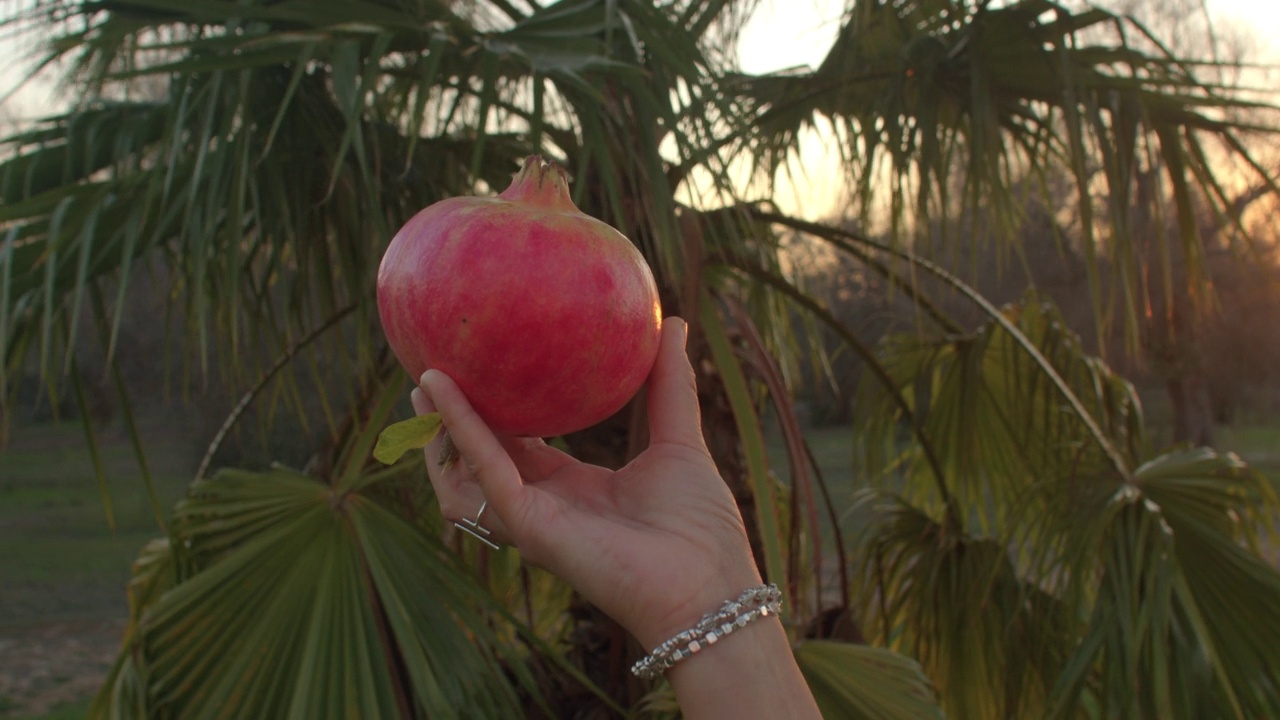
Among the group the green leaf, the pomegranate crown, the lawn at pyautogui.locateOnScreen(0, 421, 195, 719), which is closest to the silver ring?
the green leaf

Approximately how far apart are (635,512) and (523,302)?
11.3 inches

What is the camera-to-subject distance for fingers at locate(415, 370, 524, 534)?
761 mm

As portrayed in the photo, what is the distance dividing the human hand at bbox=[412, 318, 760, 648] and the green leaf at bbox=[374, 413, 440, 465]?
0.02 metres

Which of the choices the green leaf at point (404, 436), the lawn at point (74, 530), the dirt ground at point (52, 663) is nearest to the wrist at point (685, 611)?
the green leaf at point (404, 436)

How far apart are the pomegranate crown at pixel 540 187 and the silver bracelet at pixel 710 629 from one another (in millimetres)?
363

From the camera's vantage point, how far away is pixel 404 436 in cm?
77

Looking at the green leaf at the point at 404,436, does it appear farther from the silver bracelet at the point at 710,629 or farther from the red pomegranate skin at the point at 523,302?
the silver bracelet at the point at 710,629

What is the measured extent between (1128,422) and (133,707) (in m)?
2.01

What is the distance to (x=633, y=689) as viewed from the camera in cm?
168

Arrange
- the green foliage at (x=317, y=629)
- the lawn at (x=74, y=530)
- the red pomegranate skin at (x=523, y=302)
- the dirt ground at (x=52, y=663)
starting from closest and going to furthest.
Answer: the red pomegranate skin at (x=523, y=302)
the green foliage at (x=317, y=629)
the dirt ground at (x=52, y=663)
the lawn at (x=74, y=530)

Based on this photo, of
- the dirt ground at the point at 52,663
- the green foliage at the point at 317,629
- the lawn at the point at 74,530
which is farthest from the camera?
the lawn at the point at 74,530

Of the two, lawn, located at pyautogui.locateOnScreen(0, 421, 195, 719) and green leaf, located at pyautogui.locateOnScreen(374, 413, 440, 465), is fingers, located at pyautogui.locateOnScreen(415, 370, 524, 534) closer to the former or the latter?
green leaf, located at pyautogui.locateOnScreen(374, 413, 440, 465)

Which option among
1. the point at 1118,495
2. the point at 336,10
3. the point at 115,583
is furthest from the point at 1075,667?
the point at 115,583

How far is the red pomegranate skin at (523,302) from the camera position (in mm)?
736
